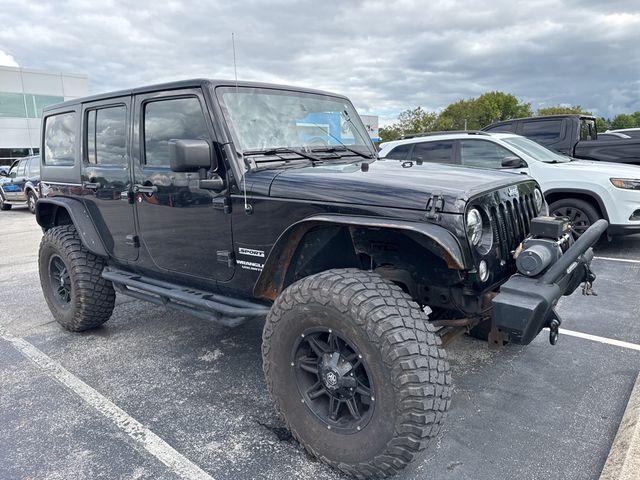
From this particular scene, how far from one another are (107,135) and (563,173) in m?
5.74

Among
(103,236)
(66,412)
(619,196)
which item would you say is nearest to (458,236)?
(66,412)

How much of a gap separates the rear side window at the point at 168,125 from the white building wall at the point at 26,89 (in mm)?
35670

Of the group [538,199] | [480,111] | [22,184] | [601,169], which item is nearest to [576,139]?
[601,169]

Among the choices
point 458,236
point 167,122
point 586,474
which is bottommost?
point 586,474

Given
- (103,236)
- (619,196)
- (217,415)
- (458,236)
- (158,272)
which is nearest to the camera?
(458,236)

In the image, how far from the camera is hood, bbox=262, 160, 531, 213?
2293mm

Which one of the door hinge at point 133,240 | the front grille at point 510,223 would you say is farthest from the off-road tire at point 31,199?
the front grille at point 510,223

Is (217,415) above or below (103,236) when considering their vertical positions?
below

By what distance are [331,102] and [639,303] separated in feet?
11.8

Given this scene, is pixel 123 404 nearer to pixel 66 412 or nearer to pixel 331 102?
pixel 66 412

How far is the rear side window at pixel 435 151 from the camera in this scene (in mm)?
7383

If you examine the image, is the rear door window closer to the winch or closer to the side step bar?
the winch

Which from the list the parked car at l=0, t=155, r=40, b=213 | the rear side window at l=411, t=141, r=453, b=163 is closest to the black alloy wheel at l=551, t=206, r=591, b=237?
the rear side window at l=411, t=141, r=453, b=163

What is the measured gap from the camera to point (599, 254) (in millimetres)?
6672
